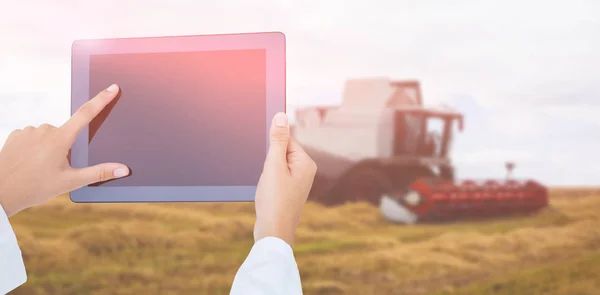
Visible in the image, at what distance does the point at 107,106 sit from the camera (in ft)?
2.85

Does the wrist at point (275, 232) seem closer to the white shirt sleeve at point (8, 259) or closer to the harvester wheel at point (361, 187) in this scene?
the white shirt sleeve at point (8, 259)

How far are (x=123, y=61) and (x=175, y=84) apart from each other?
3.8 inches

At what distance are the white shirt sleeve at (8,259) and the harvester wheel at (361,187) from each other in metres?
2.42

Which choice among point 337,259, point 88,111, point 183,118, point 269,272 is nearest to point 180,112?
point 183,118

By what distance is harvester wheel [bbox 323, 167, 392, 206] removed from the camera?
3.07m

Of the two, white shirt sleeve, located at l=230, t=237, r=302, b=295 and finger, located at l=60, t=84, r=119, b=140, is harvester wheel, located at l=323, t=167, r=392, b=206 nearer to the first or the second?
finger, located at l=60, t=84, r=119, b=140

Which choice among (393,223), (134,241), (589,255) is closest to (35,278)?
(134,241)

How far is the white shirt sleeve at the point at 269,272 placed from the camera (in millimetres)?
616

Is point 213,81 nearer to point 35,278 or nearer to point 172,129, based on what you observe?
point 172,129

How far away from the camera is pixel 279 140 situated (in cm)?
74

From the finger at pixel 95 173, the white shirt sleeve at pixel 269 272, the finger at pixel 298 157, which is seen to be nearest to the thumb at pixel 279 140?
the finger at pixel 298 157

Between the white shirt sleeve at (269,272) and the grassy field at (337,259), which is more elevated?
the white shirt sleeve at (269,272)

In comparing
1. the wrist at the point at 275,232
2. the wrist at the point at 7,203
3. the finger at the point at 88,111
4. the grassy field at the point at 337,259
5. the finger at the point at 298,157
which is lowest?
→ the grassy field at the point at 337,259

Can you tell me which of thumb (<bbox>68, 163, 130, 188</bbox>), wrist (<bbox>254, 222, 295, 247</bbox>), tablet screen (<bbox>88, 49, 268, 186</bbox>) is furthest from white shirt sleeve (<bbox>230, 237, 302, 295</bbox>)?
thumb (<bbox>68, 163, 130, 188</bbox>)
